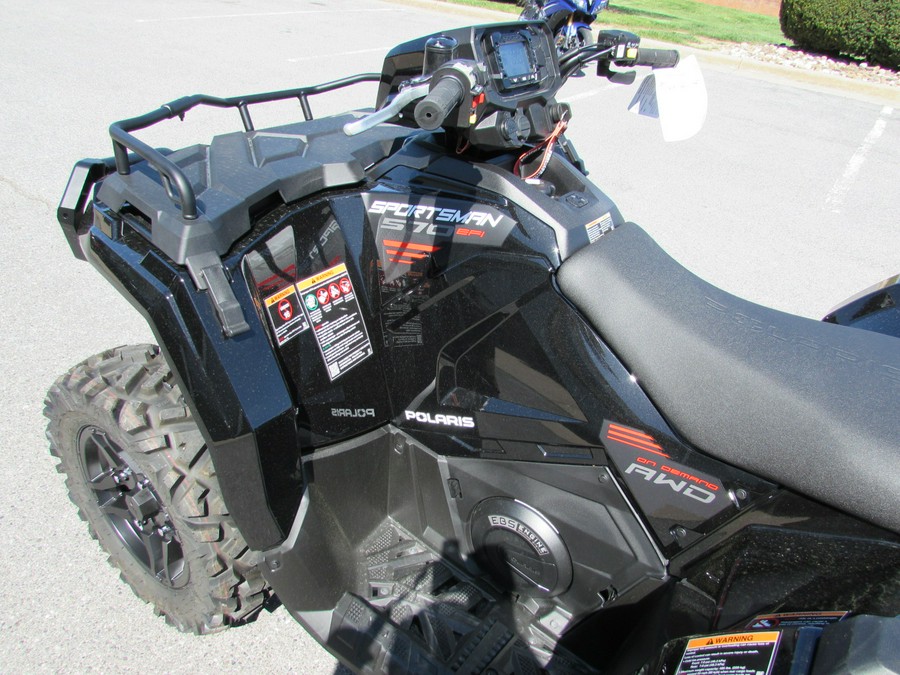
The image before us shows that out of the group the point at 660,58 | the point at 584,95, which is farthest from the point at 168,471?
the point at 584,95

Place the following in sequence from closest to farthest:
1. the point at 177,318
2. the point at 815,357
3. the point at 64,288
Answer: the point at 815,357 < the point at 177,318 < the point at 64,288

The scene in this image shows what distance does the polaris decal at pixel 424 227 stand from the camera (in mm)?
1646

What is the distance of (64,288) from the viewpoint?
3.75 meters

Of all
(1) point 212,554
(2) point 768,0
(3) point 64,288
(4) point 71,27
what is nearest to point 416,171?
(1) point 212,554

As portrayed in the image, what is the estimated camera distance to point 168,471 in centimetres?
184

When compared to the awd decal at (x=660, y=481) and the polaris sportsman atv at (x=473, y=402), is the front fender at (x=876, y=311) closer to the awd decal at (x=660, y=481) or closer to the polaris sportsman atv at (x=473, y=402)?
the polaris sportsman atv at (x=473, y=402)

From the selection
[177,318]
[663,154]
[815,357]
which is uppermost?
[177,318]

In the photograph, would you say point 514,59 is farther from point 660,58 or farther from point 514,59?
point 660,58

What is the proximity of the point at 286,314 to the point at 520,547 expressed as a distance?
0.87 metres

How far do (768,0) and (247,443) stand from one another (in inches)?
798

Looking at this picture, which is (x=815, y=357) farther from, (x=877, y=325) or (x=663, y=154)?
(x=663, y=154)

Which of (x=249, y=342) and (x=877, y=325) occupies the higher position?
(x=249, y=342)

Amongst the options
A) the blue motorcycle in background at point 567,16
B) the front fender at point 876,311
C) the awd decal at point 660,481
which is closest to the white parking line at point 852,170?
the front fender at point 876,311

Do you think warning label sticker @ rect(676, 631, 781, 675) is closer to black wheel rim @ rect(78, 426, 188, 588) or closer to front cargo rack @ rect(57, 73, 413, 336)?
front cargo rack @ rect(57, 73, 413, 336)
